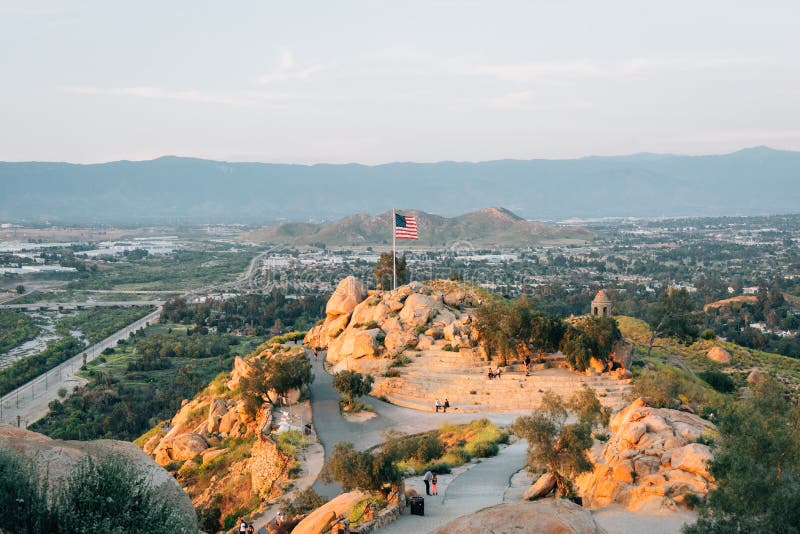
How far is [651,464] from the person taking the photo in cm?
1958

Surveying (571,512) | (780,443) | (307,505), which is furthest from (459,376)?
(571,512)

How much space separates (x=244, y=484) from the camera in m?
27.7

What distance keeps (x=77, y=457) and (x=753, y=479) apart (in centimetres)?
1182

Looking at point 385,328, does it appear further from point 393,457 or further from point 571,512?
point 571,512

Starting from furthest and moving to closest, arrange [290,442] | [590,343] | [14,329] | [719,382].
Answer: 1. [14,329]
2. [719,382]
3. [590,343]
4. [290,442]

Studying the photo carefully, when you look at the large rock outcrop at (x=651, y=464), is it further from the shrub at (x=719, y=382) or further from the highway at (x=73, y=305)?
the highway at (x=73, y=305)

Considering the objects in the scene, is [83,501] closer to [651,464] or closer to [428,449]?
[651,464]

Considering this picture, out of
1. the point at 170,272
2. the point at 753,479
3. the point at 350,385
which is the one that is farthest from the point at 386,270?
the point at 170,272

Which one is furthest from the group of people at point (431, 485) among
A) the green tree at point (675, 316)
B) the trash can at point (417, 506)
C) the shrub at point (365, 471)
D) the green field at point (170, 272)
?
the green field at point (170, 272)

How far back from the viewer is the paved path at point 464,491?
61.5 feet

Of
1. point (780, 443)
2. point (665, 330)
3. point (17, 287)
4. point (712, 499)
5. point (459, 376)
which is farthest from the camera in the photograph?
point (17, 287)

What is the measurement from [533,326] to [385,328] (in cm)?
827

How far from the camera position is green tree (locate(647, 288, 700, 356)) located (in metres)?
44.5

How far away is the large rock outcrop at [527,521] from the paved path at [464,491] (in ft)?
20.6
